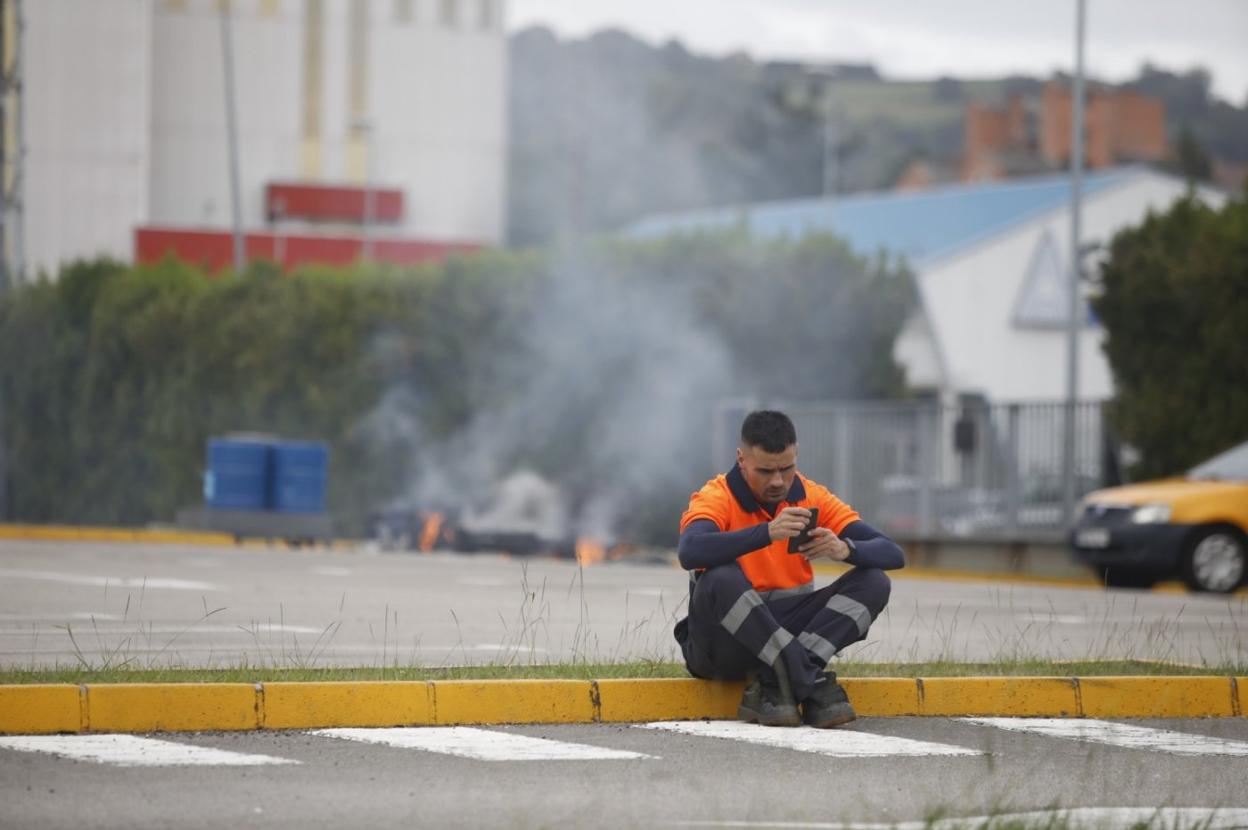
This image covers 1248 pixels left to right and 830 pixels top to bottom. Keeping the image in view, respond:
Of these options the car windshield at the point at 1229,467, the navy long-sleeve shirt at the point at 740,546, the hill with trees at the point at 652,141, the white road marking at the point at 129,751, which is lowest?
the white road marking at the point at 129,751

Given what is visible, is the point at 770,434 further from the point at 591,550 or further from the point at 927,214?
the point at 927,214

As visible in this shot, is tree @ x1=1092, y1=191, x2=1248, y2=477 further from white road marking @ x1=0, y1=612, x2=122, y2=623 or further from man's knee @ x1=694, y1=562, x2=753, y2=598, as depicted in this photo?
man's knee @ x1=694, y1=562, x2=753, y2=598

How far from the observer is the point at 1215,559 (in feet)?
72.1

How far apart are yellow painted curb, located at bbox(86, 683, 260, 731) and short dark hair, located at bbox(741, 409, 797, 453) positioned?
7.49 feet

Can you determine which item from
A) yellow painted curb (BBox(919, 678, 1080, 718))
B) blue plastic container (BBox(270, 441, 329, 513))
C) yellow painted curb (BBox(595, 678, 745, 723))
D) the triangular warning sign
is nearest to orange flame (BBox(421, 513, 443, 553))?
blue plastic container (BBox(270, 441, 329, 513))

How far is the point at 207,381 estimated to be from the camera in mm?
43531

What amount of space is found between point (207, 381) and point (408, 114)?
90.3 ft

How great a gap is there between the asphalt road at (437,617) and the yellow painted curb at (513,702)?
1057 mm

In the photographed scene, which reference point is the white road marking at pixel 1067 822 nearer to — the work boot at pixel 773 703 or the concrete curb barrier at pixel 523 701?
the work boot at pixel 773 703

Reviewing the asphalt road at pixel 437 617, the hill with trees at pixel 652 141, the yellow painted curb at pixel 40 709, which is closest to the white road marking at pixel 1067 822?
the yellow painted curb at pixel 40 709

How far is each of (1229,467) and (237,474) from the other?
16656 mm

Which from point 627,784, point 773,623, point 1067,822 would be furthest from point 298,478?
point 1067,822

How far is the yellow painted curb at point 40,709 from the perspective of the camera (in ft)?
28.1

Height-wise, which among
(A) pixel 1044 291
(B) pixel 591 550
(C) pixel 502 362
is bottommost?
(B) pixel 591 550
